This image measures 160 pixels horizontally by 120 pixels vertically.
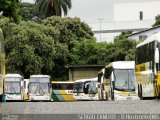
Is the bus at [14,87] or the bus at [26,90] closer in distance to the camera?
the bus at [14,87]

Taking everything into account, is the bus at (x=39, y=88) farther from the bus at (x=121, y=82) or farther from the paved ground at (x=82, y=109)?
the paved ground at (x=82, y=109)

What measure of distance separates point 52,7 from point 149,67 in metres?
56.3

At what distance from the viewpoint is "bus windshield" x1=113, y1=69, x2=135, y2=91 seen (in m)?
40.6

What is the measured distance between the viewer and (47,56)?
212ft

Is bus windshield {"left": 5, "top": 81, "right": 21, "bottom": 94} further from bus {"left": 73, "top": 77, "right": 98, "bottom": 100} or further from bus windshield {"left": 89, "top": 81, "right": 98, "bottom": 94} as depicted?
bus windshield {"left": 89, "top": 81, "right": 98, "bottom": 94}

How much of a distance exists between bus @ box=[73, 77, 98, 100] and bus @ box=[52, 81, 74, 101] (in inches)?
43.4

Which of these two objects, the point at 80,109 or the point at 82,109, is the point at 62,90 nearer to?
the point at 80,109

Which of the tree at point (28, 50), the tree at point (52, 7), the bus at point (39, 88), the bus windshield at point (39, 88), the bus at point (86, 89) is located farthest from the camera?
the tree at point (52, 7)

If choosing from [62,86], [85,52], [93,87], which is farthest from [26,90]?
[85,52]

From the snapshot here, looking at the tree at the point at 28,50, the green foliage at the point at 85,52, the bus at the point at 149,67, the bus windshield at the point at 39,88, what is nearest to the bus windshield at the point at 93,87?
the bus windshield at the point at 39,88

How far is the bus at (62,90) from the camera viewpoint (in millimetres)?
63469

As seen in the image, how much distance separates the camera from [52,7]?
277 feet

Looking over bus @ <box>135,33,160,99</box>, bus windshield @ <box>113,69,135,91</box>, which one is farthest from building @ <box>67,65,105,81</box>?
bus @ <box>135,33,160,99</box>

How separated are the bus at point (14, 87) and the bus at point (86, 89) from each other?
25.9 feet
